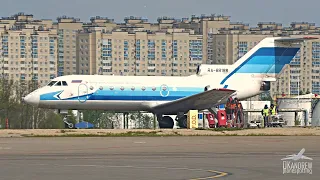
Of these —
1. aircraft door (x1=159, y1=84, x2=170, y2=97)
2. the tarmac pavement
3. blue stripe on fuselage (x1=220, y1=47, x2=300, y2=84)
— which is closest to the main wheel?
aircraft door (x1=159, y1=84, x2=170, y2=97)

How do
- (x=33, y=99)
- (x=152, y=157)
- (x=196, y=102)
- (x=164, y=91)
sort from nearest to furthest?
(x=152, y=157) → (x=33, y=99) → (x=196, y=102) → (x=164, y=91)

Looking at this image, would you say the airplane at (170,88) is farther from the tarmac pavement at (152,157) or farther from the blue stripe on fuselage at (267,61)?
the tarmac pavement at (152,157)

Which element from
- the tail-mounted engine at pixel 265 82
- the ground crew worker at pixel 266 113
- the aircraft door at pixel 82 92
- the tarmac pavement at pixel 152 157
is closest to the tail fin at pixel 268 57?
the tail-mounted engine at pixel 265 82

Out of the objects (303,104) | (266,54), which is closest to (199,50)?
(303,104)

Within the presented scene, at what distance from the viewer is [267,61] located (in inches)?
2608

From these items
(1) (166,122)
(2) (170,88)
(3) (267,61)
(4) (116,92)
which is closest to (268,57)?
(3) (267,61)

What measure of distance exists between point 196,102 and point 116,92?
5611mm

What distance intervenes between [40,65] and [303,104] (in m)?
90.2

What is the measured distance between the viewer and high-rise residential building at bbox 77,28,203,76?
186 metres

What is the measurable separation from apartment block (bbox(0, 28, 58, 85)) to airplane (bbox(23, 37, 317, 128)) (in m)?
117

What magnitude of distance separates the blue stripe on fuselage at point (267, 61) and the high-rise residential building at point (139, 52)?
119 meters

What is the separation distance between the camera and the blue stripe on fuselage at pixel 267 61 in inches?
2581

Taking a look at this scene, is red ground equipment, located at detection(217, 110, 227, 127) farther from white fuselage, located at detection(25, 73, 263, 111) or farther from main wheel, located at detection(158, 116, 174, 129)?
main wheel, located at detection(158, 116, 174, 129)

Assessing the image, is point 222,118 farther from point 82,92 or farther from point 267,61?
point 82,92
